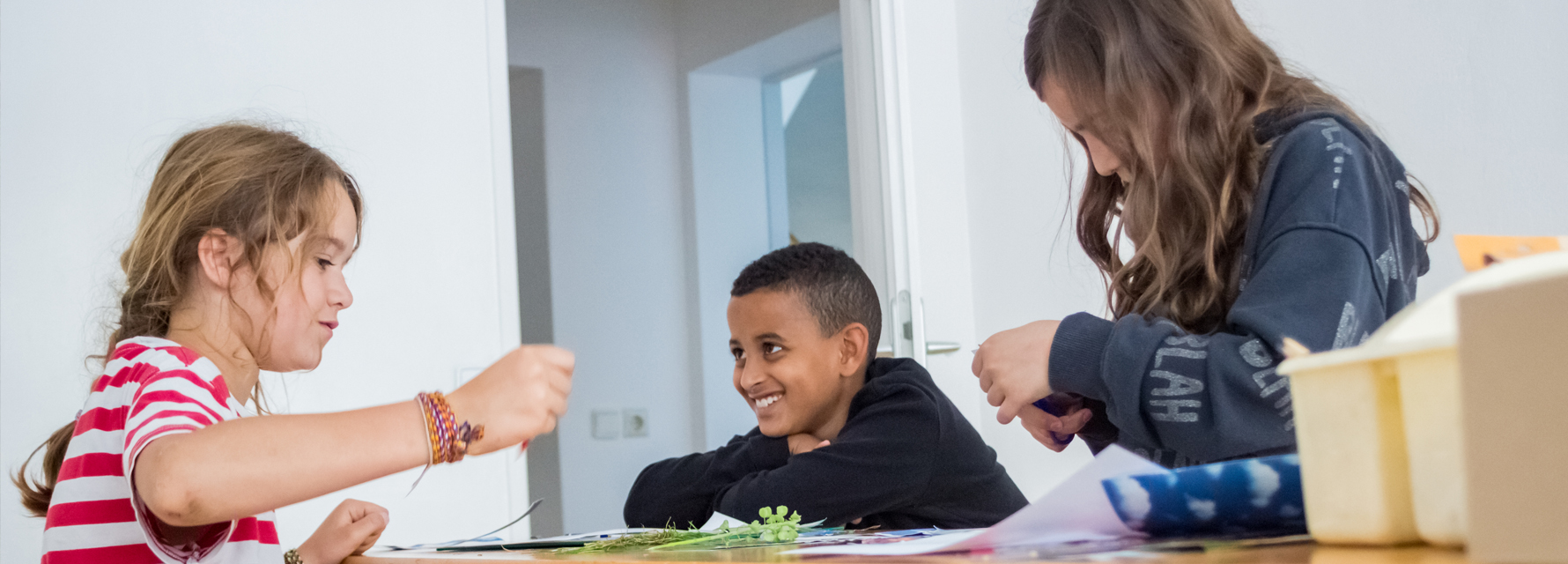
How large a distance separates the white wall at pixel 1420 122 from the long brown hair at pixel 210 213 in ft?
2.67

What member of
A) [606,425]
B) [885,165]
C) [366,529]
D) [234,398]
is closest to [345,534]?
[366,529]

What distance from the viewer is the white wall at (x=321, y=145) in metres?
1.79

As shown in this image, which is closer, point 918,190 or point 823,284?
point 823,284

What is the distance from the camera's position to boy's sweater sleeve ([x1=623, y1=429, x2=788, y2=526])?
1.48m

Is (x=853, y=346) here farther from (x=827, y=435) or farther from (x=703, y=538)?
(x=703, y=538)

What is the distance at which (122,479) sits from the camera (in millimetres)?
850

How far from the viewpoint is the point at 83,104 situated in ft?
6.09

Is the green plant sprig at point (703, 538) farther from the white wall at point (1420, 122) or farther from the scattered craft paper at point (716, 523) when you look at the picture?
the white wall at point (1420, 122)

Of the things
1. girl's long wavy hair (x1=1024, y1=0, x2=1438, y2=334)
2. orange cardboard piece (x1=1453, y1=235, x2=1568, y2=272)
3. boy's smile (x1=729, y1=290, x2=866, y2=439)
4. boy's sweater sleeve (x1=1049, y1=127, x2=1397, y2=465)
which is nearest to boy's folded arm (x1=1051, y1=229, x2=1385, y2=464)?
boy's sweater sleeve (x1=1049, y1=127, x2=1397, y2=465)

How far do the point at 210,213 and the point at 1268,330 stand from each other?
0.84 m

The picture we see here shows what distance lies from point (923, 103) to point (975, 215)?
1.01ft

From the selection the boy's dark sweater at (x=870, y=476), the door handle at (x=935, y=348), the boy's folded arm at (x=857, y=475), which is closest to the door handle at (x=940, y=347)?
the door handle at (x=935, y=348)

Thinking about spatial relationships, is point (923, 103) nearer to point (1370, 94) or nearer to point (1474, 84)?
A: point (1370, 94)

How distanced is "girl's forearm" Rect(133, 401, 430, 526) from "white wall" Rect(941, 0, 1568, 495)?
87 centimetres
